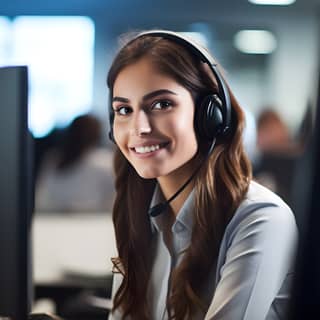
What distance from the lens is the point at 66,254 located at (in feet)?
3.10

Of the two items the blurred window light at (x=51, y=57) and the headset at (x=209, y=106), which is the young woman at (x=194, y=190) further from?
the blurred window light at (x=51, y=57)

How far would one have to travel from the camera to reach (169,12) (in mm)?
614

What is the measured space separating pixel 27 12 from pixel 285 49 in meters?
0.29

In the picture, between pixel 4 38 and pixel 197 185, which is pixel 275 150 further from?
pixel 4 38

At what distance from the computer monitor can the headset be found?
5.0 inches

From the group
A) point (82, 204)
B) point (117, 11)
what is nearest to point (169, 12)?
point (117, 11)

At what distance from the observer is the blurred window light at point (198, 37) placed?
55 centimetres

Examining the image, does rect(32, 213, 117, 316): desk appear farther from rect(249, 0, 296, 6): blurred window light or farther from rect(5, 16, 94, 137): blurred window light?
rect(249, 0, 296, 6): blurred window light

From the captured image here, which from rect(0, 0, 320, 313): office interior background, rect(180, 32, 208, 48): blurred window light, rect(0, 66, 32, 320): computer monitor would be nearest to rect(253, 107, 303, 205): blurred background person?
rect(0, 0, 320, 313): office interior background

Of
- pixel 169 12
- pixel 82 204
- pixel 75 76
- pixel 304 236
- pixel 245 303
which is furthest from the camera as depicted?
pixel 82 204

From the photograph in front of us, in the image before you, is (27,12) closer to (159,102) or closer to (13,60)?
(13,60)

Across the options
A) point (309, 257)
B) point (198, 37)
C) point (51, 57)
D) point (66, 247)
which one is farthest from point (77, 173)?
point (309, 257)

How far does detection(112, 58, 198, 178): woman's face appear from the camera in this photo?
51 centimetres

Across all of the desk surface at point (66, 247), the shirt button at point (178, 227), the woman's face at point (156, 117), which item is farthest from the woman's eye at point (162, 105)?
the desk surface at point (66, 247)
